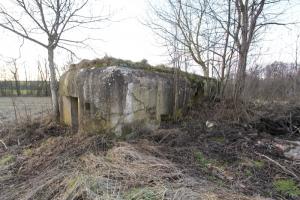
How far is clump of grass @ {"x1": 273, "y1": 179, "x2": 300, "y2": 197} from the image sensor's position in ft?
7.97

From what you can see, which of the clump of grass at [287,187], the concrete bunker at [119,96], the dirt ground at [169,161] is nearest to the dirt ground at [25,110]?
the dirt ground at [169,161]

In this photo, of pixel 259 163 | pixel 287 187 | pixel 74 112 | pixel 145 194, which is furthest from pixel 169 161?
pixel 74 112

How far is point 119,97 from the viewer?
401 cm

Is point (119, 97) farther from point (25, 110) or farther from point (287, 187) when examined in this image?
point (25, 110)

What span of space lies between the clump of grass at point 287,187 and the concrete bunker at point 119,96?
2.51m

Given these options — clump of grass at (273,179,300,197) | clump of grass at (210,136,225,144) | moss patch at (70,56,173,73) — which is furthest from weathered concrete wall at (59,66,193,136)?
clump of grass at (273,179,300,197)

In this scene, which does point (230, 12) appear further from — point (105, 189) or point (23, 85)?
point (23, 85)

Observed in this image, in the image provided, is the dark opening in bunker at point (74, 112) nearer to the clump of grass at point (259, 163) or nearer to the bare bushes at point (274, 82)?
the clump of grass at point (259, 163)

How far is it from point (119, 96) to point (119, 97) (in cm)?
2

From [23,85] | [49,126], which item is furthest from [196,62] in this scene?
[23,85]

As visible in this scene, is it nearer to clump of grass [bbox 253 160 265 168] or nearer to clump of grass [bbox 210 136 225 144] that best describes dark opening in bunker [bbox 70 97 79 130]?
clump of grass [bbox 210 136 225 144]

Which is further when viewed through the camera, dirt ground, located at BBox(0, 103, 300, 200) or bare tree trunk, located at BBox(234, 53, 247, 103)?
bare tree trunk, located at BBox(234, 53, 247, 103)

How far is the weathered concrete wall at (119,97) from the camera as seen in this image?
Result: 4023 millimetres

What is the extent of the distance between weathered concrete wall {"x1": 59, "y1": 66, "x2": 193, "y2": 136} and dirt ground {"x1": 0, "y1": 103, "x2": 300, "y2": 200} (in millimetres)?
286
